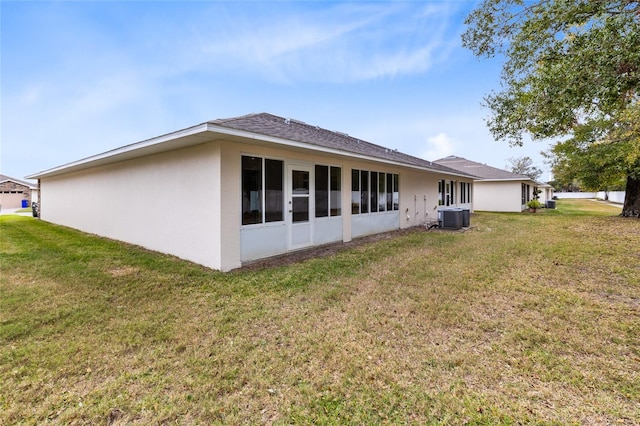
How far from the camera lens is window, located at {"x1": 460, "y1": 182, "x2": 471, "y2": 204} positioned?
18.6m

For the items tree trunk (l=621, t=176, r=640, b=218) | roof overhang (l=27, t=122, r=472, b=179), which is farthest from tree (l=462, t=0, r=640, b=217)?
tree trunk (l=621, t=176, r=640, b=218)

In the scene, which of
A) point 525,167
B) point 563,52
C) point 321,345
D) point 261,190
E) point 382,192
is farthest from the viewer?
point 525,167

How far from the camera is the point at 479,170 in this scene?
77.6 ft

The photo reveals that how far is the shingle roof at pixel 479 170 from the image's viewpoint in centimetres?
2169

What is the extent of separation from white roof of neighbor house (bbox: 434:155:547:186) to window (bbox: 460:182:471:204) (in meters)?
1.36

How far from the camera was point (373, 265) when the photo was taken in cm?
621

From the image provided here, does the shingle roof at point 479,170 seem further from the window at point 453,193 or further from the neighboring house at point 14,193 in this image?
the neighboring house at point 14,193

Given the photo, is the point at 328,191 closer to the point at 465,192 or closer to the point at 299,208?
the point at 299,208

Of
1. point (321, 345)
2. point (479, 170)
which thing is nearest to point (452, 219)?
point (321, 345)

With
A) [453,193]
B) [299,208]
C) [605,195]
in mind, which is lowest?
[299,208]

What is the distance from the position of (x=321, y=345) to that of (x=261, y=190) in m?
4.12

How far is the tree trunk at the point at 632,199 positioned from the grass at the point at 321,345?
13372 millimetres

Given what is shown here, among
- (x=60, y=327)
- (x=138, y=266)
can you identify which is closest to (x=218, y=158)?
(x=138, y=266)

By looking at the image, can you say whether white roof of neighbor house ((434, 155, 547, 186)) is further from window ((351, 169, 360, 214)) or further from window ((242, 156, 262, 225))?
window ((242, 156, 262, 225))
